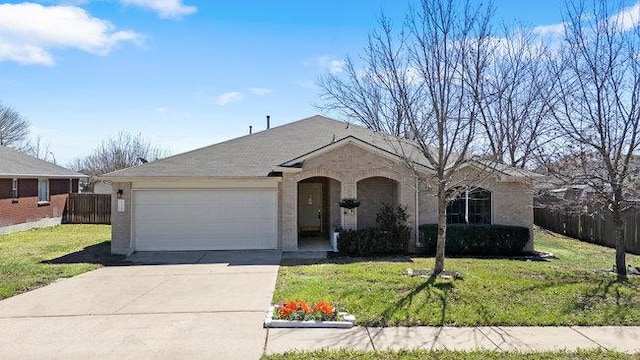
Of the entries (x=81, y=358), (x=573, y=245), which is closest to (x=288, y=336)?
(x=81, y=358)

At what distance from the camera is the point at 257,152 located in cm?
1798

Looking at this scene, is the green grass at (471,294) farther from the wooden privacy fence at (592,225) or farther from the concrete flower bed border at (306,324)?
the wooden privacy fence at (592,225)

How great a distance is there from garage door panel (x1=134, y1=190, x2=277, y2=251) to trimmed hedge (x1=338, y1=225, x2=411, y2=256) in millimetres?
2538

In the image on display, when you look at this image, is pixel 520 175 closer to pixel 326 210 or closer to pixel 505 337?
pixel 326 210

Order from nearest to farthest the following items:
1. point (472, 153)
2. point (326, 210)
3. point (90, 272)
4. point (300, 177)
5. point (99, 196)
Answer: point (90, 272) < point (472, 153) < point (300, 177) < point (326, 210) < point (99, 196)

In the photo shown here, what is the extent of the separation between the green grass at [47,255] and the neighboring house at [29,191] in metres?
0.89

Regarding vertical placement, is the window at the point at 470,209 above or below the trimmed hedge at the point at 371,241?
above

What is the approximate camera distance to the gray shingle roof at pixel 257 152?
15703 millimetres

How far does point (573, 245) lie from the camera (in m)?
19.6

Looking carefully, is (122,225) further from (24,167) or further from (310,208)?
(24,167)

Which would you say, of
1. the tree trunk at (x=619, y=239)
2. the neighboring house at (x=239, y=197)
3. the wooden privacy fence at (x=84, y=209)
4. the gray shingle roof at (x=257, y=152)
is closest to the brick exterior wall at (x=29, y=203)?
the wooden privacy fence at (x=84, y=209)

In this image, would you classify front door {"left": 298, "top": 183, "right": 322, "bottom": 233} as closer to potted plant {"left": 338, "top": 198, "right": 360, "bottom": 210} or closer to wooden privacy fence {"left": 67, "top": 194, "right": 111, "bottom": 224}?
potted plant {"left": 338, "top": 198, "right": 360, "bottom": 210}

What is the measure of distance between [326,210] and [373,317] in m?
11.5

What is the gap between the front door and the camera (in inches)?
762
